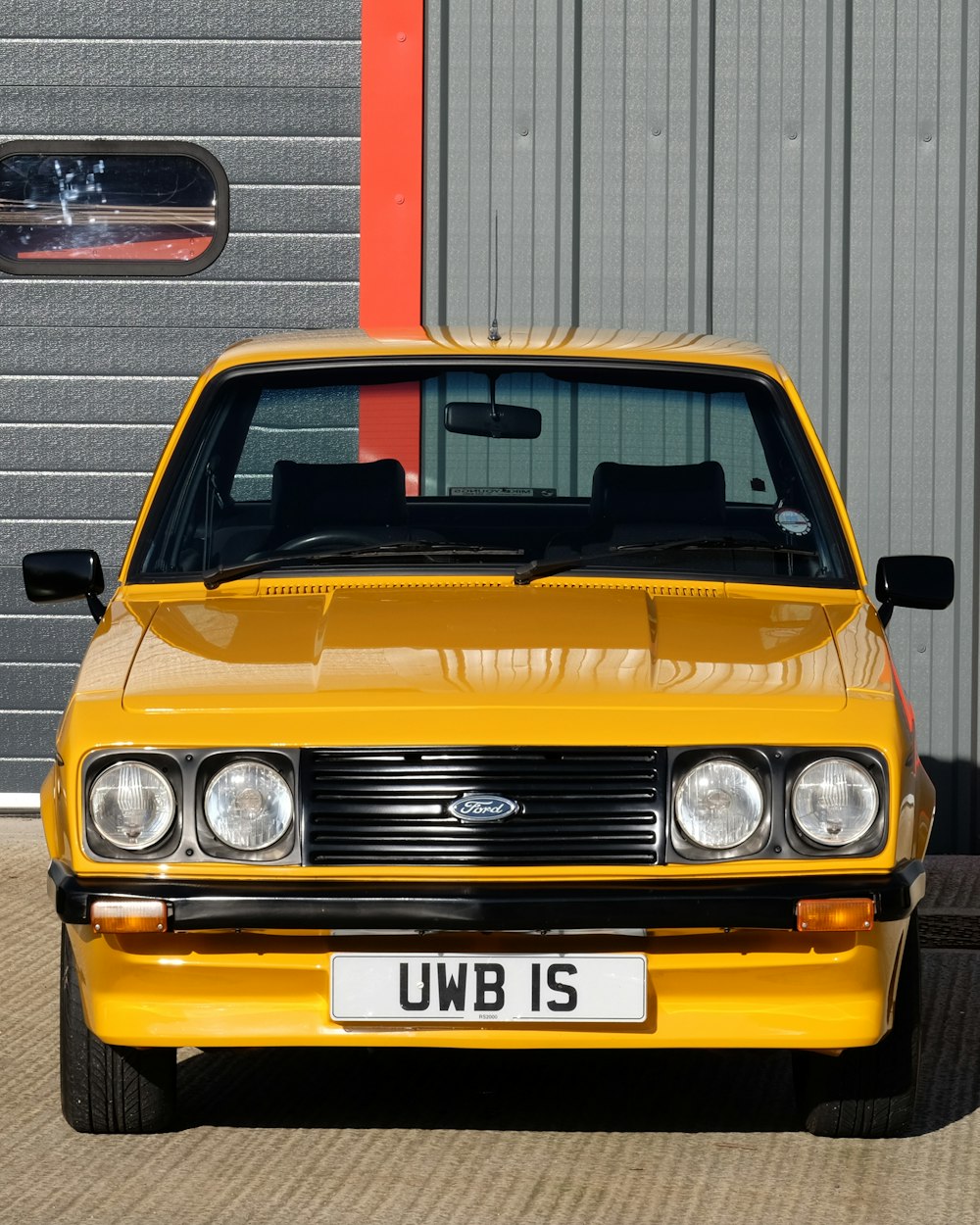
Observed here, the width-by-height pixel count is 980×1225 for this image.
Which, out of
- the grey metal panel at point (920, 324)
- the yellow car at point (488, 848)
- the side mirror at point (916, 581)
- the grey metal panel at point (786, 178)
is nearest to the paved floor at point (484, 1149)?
the yellow car at point (488, 848)

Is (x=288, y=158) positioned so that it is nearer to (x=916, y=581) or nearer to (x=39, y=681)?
(x=39, y=681)

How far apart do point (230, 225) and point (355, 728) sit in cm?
531

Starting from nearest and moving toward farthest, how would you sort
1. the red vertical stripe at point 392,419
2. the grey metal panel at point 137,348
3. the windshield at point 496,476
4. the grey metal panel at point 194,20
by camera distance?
the windshield at point 496,476 < the red vertical stripe at point 392,419 < the grey metal panel at point 194,20 < the grey metal panel at point 137,348

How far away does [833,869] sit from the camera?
3838mm

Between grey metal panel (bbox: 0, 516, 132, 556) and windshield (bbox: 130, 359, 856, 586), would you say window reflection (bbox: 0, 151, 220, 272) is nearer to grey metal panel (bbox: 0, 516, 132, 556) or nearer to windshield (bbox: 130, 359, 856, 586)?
grey metal panel (bbox: 0, 516, 132, 556)

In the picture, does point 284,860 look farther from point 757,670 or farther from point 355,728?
point 757,670

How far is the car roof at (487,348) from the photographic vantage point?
209 inches

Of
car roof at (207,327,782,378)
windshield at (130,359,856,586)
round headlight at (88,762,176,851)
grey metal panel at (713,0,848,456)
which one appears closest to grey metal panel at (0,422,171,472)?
grey metal panel at (713,0,848,456)

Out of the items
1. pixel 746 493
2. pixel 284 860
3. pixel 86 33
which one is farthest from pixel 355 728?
pixel 86 33

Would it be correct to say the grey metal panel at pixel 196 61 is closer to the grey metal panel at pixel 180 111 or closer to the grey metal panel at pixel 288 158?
the grey metal panel at pixel 180 111

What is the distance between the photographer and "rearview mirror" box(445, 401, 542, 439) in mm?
5293

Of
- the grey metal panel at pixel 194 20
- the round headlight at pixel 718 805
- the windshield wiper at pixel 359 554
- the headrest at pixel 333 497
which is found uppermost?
the grey metal panel at pixel 194 20

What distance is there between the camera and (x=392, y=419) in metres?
5.32

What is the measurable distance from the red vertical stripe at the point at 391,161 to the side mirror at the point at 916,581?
3.96m
